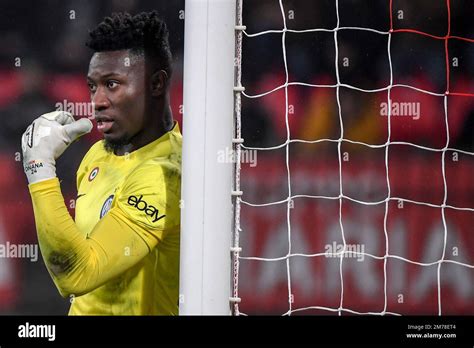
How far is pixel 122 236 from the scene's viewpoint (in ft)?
5.70

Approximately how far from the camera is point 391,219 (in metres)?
2.34

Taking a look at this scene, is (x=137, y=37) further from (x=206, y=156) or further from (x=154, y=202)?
(x=206, y=156)

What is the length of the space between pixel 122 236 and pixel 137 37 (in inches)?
17.0

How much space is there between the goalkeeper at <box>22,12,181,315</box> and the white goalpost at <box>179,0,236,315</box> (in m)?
0.29

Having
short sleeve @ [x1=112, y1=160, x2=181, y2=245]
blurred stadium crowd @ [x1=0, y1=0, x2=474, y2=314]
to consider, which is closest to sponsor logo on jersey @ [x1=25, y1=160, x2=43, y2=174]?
short sleeve @ [x1=112, y1=160, x2=181, y2=245]

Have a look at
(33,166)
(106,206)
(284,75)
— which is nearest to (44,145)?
(33,166)

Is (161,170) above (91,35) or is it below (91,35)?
below

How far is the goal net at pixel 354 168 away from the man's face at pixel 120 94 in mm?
466

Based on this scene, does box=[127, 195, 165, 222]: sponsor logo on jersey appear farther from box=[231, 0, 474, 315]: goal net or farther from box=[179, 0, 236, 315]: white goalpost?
box=[231, 0, 474, 315]: goal net

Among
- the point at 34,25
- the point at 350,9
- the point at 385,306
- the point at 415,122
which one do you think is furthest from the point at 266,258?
the point at 34,25

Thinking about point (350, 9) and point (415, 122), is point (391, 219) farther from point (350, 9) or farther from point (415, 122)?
point (350, 9)

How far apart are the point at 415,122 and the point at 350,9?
343mm

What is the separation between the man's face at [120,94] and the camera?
1.83 metres

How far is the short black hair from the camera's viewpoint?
1.86 meters
